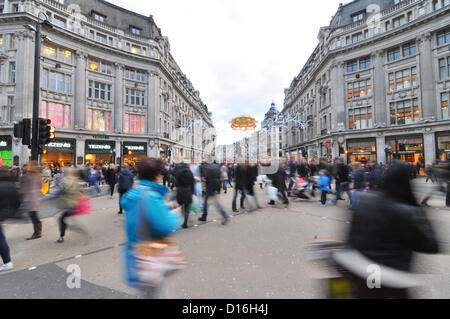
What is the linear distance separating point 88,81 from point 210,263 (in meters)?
32.3

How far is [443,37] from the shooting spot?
2438 cm

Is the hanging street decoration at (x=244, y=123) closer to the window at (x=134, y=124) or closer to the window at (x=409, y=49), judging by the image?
the window at (x=134, y=124)

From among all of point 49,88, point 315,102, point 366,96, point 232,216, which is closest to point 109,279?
point 232,216

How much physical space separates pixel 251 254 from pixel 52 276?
3406 mm

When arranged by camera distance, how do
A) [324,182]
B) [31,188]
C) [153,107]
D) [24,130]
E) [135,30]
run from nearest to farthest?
[31,188], [24,130], [324,182], [153,107], [135,30]

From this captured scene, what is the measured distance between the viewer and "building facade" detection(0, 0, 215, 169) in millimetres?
23453

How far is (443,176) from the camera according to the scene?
752 cm

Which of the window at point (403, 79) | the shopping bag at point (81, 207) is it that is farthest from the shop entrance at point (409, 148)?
the shopping bag at point (81, 207)

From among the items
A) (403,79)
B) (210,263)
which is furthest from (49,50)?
(403,79)

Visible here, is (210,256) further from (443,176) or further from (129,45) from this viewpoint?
(129,45)

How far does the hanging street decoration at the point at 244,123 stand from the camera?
68.1ft

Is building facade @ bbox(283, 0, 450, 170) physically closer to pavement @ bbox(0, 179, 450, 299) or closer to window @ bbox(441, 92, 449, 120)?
window @ bbox(441, 92, 449, 120)

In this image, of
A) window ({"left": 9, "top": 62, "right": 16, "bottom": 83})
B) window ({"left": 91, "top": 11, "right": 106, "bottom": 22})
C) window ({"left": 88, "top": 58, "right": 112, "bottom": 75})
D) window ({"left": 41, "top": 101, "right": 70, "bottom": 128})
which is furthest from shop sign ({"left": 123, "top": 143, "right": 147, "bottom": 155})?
window ({"left": 91, "top": 11, "right": 106, "bottom": 22})

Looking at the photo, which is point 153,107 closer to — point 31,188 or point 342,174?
point 342,174
